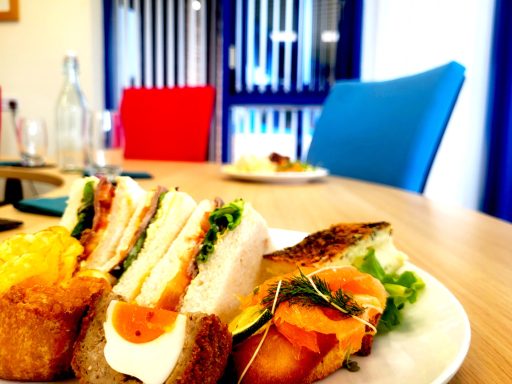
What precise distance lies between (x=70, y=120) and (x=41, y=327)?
2.00 metres

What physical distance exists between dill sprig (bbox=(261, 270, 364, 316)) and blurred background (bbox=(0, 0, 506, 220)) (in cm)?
334

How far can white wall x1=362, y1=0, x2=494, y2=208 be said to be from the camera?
4.11m

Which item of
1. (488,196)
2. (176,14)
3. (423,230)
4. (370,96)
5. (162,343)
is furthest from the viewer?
(176,14)

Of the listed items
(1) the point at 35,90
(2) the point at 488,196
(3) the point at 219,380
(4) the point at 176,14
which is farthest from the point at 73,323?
(1) the point at 35,90

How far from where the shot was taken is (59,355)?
1.71 feet

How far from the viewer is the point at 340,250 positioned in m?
0.76

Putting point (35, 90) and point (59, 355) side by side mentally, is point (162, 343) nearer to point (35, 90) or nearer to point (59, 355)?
point (59, 355)

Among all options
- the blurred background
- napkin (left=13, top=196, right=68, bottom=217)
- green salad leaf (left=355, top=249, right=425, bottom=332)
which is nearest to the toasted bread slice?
green salad leaf (left=355, top=249, right=425, bottom=332)

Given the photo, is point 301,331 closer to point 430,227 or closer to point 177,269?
point 177,269

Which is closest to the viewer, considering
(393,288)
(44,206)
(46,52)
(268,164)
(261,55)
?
(393,288)

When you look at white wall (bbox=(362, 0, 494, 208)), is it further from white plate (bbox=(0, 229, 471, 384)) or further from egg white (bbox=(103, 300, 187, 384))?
egg white (bbox=(103, 300, 187, 384))

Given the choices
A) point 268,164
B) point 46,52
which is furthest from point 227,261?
point 46,52

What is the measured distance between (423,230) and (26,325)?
1.09 metres

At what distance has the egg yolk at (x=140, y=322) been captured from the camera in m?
0.48
